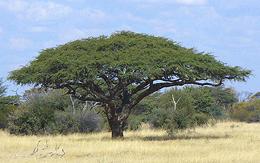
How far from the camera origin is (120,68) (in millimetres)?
28188

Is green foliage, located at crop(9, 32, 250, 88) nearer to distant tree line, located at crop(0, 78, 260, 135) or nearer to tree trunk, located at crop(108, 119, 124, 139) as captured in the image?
tree trunk, located at crop(108, 119, 124, 139)

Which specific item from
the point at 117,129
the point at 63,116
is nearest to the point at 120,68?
the point at 117,129

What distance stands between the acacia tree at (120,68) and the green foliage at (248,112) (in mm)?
41729

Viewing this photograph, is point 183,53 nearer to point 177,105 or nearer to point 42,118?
point 42,118

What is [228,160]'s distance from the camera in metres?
17.9

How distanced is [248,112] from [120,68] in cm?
4710

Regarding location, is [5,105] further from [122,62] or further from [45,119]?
[122,62]

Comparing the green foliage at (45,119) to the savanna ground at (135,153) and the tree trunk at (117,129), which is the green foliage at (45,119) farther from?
the savanna ground at (135,153)

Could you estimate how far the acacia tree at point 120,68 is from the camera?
27922 mm

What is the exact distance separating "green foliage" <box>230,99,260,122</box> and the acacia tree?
4173 cm

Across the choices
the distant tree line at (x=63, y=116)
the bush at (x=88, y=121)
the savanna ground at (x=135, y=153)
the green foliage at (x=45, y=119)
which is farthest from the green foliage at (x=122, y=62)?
the bush at (x=88, y=121)

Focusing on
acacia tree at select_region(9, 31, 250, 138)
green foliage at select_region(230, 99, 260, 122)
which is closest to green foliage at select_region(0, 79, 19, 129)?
acacia tree at select_region(9, 31, 250, 138)

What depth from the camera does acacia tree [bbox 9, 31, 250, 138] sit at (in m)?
27.9

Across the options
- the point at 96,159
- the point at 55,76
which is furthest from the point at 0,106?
the point at 96,159
